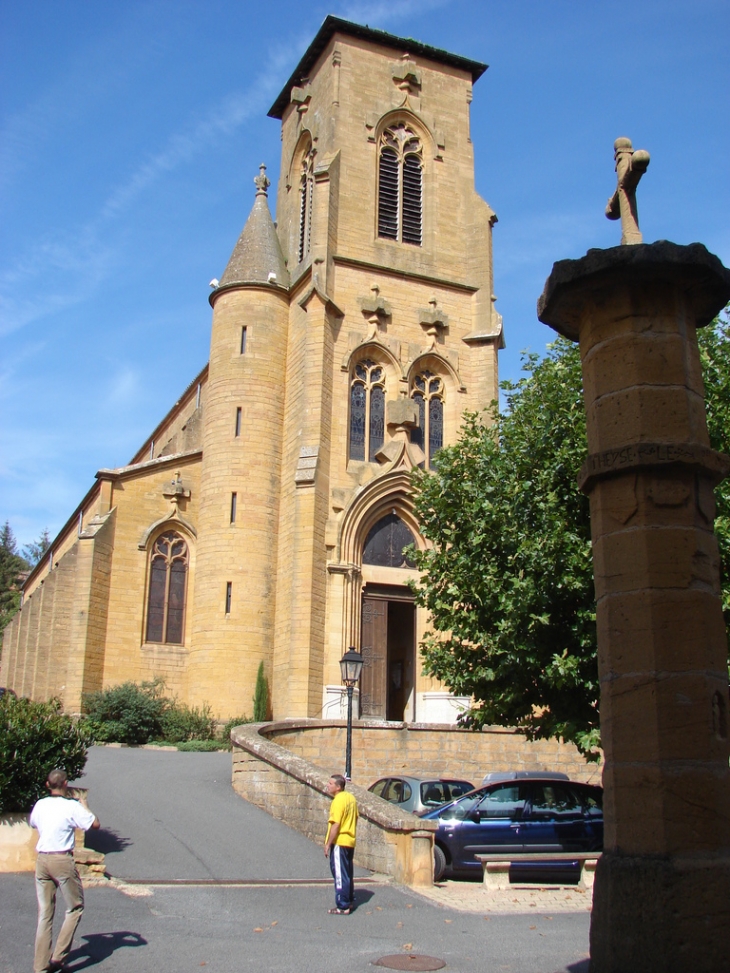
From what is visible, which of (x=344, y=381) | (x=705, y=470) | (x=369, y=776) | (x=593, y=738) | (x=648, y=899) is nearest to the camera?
(x=648, y=899)

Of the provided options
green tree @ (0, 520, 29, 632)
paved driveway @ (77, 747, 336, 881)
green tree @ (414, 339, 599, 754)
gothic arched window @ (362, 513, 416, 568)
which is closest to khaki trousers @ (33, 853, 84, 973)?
paved driveway @ (77, 747, 336, 881)

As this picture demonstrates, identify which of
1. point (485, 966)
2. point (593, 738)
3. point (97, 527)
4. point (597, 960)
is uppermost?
point (97, 527)

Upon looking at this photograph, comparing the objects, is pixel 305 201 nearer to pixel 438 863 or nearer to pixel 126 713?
pixel 126 713

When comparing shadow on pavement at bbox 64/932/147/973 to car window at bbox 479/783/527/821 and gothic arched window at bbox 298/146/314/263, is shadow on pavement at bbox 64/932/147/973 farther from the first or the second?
gothic arched window at bbox 298/146/314/263

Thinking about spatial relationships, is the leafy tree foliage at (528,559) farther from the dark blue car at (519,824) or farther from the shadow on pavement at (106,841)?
the shadow on pavement at (106,841)

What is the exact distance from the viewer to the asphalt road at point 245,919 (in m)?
8.39

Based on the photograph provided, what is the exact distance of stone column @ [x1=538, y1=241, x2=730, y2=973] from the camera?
520cm

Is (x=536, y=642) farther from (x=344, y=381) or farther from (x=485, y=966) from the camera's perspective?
(x=344, y=381)

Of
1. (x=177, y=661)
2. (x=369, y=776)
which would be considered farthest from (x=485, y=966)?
(x=177, y=661)

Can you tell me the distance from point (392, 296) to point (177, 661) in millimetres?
12468

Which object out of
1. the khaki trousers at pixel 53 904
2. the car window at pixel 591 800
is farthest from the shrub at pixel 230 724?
the khaki trousers at pixel 53 904

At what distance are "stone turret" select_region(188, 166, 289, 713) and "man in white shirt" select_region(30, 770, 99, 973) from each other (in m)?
17.7

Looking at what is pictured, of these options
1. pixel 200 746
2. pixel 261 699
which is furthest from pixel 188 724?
pixel 261 699

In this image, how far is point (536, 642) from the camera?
14477 mm
